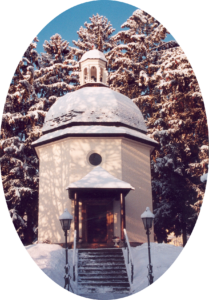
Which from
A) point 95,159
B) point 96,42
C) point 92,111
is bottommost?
point 95,159

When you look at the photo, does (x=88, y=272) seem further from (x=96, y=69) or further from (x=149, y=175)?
(x=96, y=69)

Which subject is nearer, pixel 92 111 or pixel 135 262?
pixel 135 262

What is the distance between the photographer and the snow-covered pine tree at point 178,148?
864 cm

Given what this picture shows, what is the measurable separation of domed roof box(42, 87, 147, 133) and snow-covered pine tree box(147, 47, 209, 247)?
1400mm

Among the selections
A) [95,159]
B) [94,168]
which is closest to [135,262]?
[94,168]

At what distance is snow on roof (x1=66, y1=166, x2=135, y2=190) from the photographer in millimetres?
11203

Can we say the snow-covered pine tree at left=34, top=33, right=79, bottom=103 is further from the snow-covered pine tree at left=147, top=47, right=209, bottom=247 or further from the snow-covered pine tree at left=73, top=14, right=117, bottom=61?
the snow-covered pine tree at left=147, top=47, right=209, bottom=247

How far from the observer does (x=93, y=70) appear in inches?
640

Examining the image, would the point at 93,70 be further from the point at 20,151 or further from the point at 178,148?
the point at 20,151

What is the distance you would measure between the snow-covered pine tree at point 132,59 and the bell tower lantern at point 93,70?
45 centimetres

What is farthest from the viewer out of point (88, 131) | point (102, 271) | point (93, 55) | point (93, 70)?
point (93, 70)

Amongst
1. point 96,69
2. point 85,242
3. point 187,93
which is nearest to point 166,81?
Result: point 187,93

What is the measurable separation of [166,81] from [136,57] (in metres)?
3.25

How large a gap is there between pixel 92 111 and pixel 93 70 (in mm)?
3368
